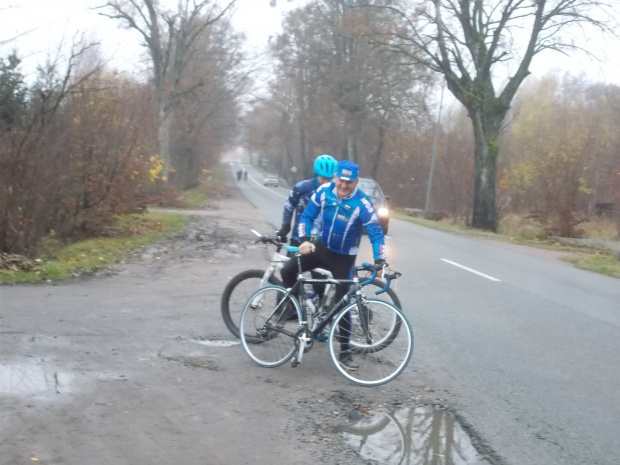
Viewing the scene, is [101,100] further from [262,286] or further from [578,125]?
[578,125]

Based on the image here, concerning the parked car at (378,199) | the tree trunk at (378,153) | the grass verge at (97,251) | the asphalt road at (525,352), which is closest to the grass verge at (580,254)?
the asphalt road at (525,352)

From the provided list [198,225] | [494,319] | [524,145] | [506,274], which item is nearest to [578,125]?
[524,145]

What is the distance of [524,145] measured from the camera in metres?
46.7

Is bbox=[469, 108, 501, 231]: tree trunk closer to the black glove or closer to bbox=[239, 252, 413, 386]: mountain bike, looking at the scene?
the black glove

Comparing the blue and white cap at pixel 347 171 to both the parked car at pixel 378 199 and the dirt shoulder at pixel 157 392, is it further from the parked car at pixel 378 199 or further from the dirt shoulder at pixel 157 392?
the parked car at pixel 378 199

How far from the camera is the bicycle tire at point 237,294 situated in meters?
7.04

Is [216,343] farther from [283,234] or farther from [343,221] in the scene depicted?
[343,221]

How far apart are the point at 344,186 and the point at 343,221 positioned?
1.02ft

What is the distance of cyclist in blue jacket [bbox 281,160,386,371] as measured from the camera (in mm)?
6176

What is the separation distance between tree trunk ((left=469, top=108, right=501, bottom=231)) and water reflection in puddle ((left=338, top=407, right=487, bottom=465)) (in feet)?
81.1

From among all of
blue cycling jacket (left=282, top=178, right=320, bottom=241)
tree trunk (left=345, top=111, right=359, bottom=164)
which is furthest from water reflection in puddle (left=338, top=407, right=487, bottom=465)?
tree trunk (left=345, top=111, right=359, bottom=164)

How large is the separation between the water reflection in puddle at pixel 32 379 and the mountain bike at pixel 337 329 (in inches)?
66.5

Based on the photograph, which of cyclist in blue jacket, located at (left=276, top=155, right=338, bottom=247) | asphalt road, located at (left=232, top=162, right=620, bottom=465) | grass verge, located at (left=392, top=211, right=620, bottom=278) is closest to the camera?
asphalt road, located at (left=232, top=162, right=620, bottom=465)

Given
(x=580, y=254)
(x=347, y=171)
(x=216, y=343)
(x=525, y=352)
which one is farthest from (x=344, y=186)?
(x=580, y=254)
